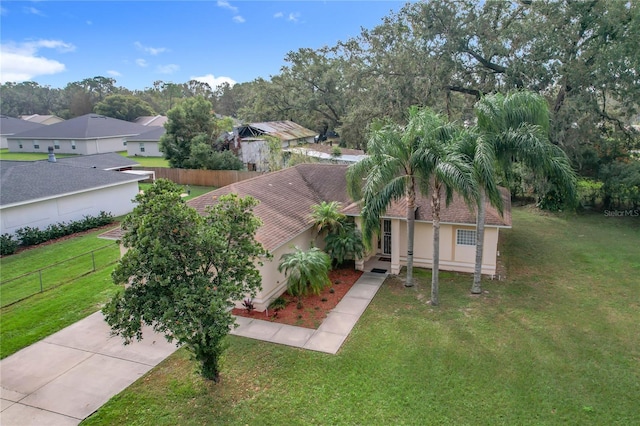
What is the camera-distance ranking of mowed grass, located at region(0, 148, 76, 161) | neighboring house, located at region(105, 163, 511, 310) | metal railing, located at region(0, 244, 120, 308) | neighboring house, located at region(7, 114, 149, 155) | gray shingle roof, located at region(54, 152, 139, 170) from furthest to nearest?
neighboring house, located at region(7, 114, 149, 155) < mowed grass, located at region(0, 148, 76, 161) < gray shingle roof, located at region(54, 152, 139, 170) < metal railing, located at region(0, 244, 120, 308) < neighboring house, located at region(105, 163, 511, 310)

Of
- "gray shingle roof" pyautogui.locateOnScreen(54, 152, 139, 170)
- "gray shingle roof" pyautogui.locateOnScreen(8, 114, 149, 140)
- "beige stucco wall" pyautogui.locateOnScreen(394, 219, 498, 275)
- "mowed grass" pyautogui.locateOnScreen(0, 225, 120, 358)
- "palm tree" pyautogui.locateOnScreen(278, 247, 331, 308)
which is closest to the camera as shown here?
"mowed grass" pyautogui.locateOnScreen(0, 225, 120, 358)

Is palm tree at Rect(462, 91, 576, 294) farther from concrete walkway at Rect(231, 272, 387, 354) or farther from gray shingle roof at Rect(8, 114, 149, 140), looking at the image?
gray shingle roof at Rect(8, 114, 149, 140)

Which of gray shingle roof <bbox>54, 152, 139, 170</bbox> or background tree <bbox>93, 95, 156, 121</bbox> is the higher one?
background tree <bbox>93, 95, 156, 121</bbox>

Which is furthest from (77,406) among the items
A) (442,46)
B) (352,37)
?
(352,37)

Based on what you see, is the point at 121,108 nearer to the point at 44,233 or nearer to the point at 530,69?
the point at 44,233

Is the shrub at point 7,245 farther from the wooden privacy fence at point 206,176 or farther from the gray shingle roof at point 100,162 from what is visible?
the wooden privacy fence at point 206,176

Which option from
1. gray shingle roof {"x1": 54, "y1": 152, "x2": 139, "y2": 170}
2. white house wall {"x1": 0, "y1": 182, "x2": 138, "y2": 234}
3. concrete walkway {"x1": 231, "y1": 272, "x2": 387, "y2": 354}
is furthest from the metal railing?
gray shingle roof {"x1": 54, "y1": 152, "x2": 139, "y2": 170}
